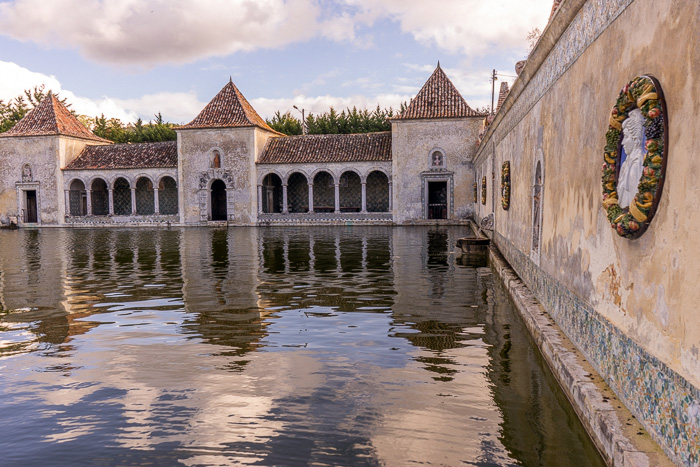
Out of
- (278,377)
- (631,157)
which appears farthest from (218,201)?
(631,157)

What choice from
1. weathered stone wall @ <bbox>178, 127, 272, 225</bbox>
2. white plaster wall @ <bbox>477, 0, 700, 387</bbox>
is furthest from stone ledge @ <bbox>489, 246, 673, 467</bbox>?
weathered stone wall @ <bbox>178, 127, 272, 225</bbox>

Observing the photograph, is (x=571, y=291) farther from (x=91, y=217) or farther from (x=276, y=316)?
(x=91, y=217)

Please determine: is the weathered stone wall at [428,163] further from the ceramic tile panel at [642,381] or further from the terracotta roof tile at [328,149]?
the ceramic tile panel at [642,381]

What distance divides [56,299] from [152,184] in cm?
2750

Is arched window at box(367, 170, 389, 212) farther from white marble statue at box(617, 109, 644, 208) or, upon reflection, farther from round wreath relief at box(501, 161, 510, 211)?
white marble statue at box(617, 109, 644, 208)

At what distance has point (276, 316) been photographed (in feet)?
23.0

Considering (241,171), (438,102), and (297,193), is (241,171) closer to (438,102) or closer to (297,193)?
(297,193)

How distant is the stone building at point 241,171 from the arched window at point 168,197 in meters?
0.06

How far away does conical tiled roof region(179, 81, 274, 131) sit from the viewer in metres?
31.1

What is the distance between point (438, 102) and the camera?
28938 millimetres

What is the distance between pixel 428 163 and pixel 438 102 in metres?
3.24

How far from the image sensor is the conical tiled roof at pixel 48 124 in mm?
33531

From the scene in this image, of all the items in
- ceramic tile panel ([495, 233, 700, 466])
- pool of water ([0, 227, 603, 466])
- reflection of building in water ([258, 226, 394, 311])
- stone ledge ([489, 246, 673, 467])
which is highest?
ceramic tile panel ([495, 233, 700, 466])

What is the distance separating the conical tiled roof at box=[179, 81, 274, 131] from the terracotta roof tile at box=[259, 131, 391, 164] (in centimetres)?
170
